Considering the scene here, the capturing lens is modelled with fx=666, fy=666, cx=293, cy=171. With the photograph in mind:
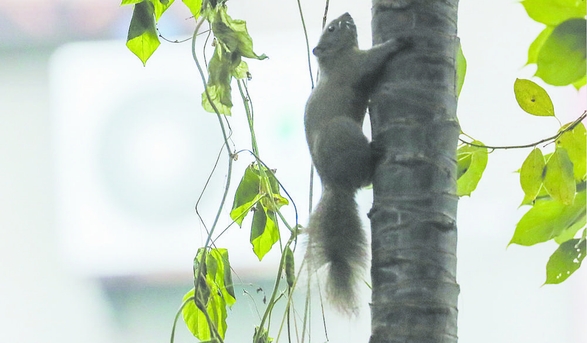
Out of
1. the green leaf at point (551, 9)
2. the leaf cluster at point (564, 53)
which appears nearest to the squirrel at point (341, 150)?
the green leaf at point (551, 9)

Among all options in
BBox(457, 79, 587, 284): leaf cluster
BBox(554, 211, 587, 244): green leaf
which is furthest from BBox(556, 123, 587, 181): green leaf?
BBox(554, 211, 587, 244): green leaf

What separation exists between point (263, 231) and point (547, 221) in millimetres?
553

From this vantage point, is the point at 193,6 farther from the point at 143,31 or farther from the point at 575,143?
the point at 575,143

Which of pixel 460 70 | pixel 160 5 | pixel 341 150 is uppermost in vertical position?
pixel 160 5

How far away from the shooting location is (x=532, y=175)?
1.16 meters

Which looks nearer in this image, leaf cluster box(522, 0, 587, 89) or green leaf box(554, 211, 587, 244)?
leaf cluster box(522, 0, 587, 89)

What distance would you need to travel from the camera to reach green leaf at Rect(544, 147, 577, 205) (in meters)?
1.08

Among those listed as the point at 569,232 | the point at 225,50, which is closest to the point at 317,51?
the point at 225,50

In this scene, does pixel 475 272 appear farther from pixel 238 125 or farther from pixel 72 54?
pixel 72 54

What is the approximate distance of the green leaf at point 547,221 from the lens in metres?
1.14

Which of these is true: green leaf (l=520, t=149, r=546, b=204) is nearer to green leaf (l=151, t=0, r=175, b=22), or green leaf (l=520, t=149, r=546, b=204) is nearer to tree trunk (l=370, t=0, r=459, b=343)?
tree trunk (l=370, t=0, r=459, b=343)

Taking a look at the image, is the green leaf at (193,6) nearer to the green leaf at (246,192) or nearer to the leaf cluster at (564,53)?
the green leaf at (246,192)

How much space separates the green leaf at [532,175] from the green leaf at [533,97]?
0.09 meters

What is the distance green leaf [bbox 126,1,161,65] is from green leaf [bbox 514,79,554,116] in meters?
0.69
